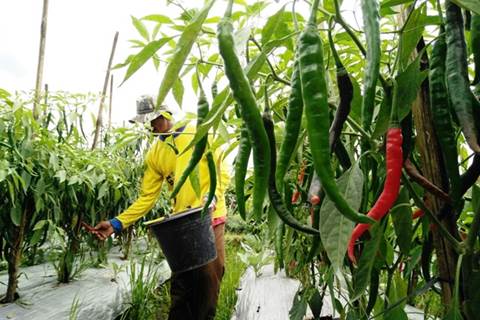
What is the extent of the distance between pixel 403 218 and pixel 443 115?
20cm

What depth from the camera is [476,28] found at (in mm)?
373

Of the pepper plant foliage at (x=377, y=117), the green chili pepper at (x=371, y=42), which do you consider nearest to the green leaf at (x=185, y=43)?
the pepper plant foliage at (x=377, y=117)

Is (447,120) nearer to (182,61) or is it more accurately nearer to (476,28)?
(476,28)

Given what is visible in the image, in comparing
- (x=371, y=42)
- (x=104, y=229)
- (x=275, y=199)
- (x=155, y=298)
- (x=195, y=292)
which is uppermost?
(x=371, y=42)

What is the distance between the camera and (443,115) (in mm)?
390

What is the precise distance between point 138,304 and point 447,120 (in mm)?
2488

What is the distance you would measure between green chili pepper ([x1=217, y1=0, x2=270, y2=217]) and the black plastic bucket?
1.23 meters

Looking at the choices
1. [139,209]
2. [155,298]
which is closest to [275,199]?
[139,209]

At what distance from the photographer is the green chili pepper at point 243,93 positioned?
1.08 ft

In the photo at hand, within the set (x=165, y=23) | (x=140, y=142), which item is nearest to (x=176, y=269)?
(x=165, y=23)

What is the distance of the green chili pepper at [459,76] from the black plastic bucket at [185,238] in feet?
4.24

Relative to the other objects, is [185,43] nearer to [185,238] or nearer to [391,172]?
[391,172]

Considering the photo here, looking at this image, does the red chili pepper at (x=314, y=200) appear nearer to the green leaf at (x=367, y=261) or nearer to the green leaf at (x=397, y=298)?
the green leaf at (x=367, y=261)

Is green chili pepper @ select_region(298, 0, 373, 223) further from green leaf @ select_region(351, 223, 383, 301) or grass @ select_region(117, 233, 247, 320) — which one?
grass @ select_region(117, 233, 247, 320)
